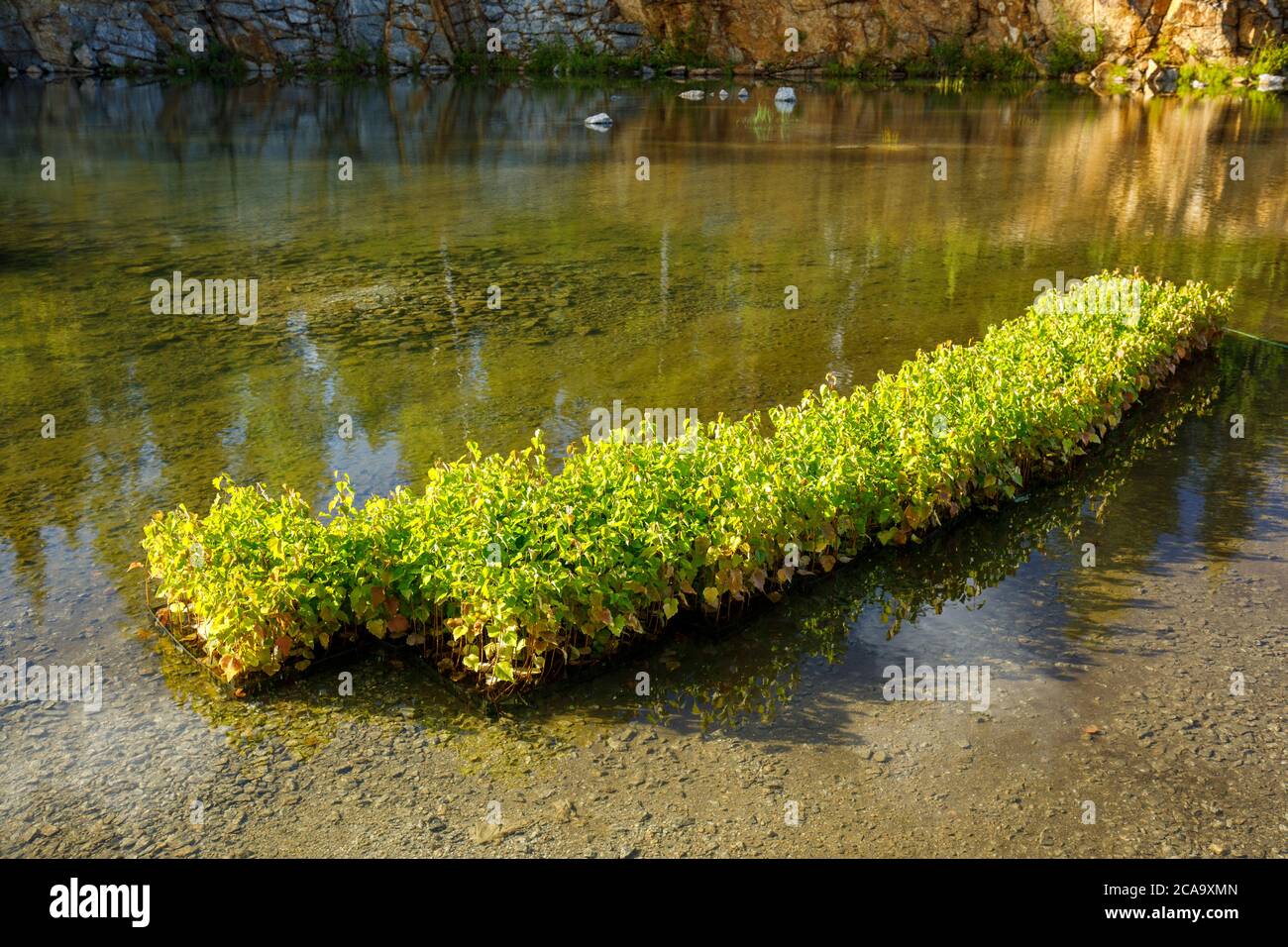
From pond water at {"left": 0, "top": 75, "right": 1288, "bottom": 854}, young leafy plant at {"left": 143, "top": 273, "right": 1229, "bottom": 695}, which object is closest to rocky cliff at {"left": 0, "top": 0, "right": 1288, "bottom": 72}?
pond water at {"left": 0, "top": 75, "right": 1288, "bottom": 854}

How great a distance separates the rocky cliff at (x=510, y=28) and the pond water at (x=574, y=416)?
2256 centimetres

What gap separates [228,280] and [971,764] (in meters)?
11.9

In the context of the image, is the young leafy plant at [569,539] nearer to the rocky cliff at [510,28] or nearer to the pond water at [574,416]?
the pond water at [574,416]

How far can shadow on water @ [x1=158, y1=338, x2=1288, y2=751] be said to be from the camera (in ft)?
20.1

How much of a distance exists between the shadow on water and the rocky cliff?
41.0 metres

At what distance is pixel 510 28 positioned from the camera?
161ft

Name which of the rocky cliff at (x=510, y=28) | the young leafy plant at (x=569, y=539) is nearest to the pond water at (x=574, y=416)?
the young leafy plant at (x=569, y=539)

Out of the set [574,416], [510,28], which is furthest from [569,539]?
[510,28]

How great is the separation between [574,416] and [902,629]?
420 cm

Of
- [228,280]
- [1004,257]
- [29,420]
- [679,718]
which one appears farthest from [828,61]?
[679,718]

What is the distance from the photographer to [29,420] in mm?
10141

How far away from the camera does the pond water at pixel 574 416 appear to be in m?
5.70

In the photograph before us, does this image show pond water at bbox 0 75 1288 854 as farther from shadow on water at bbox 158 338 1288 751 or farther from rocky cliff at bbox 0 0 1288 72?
rocky cliff at bbox 0 0 1288 72

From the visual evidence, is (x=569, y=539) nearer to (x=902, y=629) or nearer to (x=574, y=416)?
(x=902, y=629)
